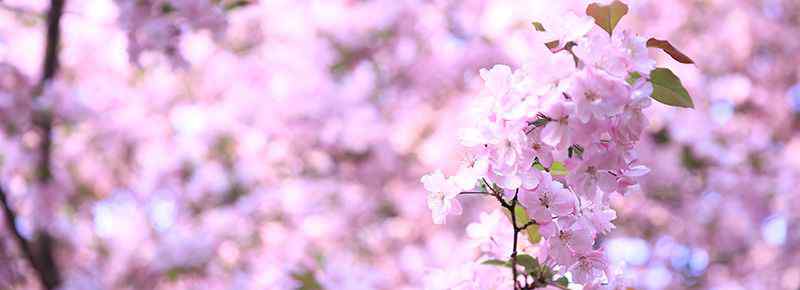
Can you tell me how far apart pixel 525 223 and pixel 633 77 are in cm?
28

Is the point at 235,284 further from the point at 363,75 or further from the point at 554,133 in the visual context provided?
the point at 554,133

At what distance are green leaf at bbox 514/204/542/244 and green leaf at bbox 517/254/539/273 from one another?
0.13 feet

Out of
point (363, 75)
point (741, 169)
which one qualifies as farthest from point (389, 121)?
Answer: point (741, 169)

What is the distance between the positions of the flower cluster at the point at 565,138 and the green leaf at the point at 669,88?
5 centimetres

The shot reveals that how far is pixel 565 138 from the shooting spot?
103 cm

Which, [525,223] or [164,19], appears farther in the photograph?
[164,19]

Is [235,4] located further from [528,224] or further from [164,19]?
[528,224]

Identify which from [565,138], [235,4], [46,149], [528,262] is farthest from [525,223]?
[46,149]

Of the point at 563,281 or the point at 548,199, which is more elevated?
the point at 548,199

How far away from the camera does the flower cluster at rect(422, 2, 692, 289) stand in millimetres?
1019

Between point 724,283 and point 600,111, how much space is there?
3.96 metres

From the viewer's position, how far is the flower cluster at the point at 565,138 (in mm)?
1019

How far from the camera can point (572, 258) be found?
3.81 feet

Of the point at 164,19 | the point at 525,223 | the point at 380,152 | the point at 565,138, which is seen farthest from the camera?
the point at 380,152
